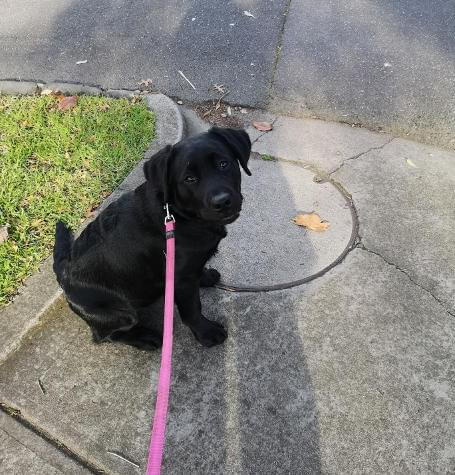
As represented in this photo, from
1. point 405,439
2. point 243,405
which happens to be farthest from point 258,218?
point 405,439

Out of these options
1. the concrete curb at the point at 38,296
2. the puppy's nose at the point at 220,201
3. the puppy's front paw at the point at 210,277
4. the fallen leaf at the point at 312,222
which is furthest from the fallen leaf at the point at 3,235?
the fallen leaf at the point at 312,222

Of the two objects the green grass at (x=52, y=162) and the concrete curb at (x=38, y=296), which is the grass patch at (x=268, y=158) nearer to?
the concrete curb at (x=38, y=296)

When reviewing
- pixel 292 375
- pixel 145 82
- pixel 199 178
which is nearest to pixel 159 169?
pixel 199 178

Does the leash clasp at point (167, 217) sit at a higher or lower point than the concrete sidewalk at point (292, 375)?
higher

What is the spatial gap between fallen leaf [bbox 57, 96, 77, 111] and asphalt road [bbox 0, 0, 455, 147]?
488 millimetres

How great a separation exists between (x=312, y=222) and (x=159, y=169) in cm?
158

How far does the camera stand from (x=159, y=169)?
239 centimetres

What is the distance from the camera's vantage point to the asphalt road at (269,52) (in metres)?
4.91

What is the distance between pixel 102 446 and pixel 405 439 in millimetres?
1523

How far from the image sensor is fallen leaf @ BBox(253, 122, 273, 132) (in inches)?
181

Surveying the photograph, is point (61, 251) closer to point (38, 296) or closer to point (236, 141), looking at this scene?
point (38, 296)

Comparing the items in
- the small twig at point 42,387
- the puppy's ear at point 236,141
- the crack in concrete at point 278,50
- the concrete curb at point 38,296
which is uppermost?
the puppy's ear at point 236,141

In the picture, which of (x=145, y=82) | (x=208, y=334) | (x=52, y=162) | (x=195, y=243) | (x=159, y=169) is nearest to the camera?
(x=159, y=169)

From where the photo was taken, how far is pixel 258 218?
368 cm
